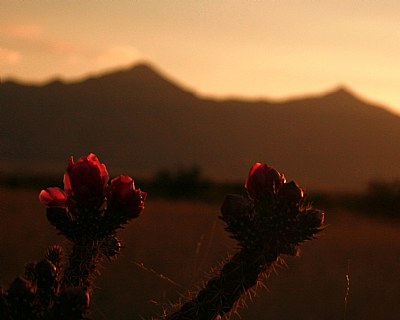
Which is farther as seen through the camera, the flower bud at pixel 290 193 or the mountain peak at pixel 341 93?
the mountain peak at pixel 341 93

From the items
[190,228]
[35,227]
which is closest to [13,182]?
[190,228]

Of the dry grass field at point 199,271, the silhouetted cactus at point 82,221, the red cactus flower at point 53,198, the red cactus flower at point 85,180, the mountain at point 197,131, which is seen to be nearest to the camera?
the silhouetted cactus at point 82,221

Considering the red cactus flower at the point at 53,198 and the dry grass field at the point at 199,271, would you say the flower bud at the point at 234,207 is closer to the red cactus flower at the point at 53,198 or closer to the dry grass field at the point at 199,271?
the red cactus flower at the point at 53,198

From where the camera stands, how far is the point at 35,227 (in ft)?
50.7

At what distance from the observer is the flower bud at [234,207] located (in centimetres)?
327

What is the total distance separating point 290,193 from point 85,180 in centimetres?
75

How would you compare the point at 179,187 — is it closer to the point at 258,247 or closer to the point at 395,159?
the point at 258,247

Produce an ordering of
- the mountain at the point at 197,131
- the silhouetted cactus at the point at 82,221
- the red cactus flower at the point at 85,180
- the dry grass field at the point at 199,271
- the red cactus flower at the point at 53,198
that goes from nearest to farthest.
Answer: the silhouetted cactus at the point at 82,221, the red cactus flower at the point at 85,180, the red cactus flower at the point at 53,198, the dry grass field at the point at 199,271, the mountain at the point at 197,131

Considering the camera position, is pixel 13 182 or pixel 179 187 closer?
pixel 179 187

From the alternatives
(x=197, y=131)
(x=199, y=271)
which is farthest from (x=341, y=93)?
(x=199, y=271)

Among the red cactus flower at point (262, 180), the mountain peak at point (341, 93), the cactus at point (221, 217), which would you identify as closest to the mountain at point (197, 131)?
the mountain peak at point (341, 93)

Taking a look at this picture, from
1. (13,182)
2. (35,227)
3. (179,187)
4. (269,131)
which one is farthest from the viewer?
(269,131)

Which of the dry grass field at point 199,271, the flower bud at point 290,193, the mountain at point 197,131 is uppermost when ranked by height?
the flower bud at point 290,193

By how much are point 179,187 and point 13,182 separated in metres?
8.77
